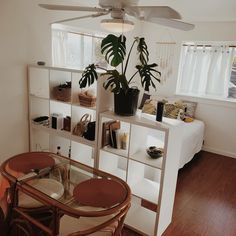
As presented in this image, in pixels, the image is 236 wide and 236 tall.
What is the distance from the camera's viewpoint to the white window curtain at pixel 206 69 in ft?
13.6

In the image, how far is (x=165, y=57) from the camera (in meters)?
4.62

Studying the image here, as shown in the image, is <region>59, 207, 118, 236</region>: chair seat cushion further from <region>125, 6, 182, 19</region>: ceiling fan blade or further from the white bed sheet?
the white bed sheet

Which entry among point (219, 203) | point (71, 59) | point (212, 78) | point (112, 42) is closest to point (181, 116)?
point (212, 78)

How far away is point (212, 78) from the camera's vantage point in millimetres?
4309

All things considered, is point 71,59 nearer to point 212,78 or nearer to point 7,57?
point 7,57

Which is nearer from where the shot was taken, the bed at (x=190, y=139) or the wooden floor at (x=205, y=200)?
the wooden floor at (x=205, y=200)

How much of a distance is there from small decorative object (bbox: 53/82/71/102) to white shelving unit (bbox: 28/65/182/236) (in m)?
0.06

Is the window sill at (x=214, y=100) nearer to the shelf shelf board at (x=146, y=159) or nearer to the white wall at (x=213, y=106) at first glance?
the white wall at (x=213, y=106)

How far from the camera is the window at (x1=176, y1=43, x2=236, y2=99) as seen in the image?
4.13 meters

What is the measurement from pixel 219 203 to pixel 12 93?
108 inches

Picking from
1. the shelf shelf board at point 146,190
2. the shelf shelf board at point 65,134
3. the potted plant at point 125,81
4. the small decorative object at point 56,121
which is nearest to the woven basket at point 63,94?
the small decorative object at point 56,121

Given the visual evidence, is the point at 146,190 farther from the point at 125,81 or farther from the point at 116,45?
the point at 116,45

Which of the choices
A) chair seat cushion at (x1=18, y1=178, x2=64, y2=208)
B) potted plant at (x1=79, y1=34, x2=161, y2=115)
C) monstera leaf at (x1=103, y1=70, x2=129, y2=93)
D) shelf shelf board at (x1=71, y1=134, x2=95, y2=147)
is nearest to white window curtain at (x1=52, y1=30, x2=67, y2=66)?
shelf shelf board at (x1=71, y1=134, x2=95, y2=147)

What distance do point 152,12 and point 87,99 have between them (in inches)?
46.6
